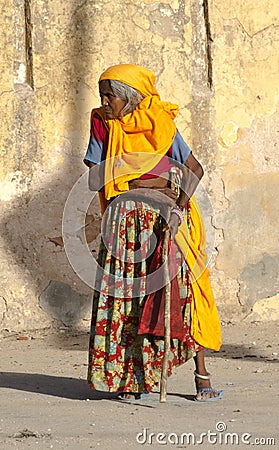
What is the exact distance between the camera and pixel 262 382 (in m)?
5.39

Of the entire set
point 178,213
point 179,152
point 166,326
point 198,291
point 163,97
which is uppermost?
point 163,97

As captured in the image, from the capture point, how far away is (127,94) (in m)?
4.79

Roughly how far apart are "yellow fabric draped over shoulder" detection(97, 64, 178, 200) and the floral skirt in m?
0.14

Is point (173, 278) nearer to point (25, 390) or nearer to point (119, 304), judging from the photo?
point (119, 304)

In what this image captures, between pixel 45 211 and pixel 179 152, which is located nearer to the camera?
pixel 179 152

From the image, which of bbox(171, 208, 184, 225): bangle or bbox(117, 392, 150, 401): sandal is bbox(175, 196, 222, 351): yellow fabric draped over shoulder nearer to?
bbox(171, 208, 184, 225): bangle

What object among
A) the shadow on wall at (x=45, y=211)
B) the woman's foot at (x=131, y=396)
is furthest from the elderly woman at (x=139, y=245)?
the shadow on wall at (x=45, y=211)

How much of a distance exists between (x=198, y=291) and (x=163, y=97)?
2.60 meters

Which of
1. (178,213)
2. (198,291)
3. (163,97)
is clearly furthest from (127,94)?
(163,97)

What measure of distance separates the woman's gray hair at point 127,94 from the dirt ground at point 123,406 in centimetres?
145

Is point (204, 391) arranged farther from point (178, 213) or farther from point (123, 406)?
point (178, 213)

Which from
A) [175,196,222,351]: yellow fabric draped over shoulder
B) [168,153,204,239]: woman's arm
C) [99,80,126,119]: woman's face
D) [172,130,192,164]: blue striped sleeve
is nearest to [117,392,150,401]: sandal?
[175,196,222,351]: yellow fabric draped over shoulder

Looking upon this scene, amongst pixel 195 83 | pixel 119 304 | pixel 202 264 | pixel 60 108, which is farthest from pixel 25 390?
pixel 195 83

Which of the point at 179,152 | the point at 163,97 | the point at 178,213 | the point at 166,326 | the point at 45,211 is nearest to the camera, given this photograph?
the point at 166,326
